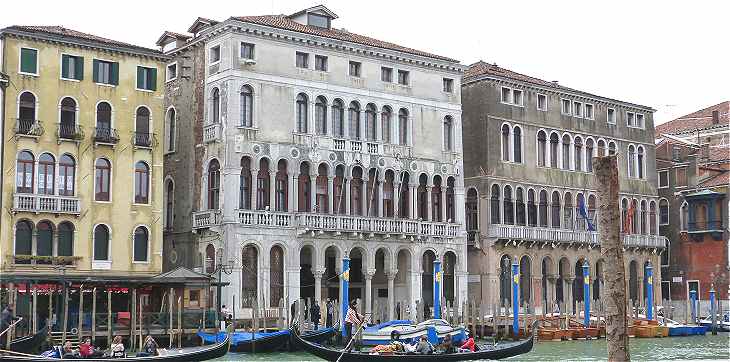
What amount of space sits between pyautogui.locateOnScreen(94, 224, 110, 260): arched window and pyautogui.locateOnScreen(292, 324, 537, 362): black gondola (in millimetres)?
7274

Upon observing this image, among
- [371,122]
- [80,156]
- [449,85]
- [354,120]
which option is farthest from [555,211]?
[80,156]

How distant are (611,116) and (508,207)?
6275mm

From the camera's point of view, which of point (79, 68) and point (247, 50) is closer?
point (79, 68)

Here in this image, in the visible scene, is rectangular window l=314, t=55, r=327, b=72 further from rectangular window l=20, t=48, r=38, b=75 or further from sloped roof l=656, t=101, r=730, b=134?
sloped roof l=656, t=101, r=730, b=134

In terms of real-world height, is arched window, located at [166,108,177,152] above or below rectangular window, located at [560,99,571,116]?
below

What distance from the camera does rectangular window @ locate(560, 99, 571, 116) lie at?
132 feet

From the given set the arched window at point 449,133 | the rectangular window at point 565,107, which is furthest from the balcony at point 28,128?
the rectangular window at point 565,107

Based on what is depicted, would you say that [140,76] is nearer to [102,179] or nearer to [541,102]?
[102,179]

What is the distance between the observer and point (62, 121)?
2955 centimetres

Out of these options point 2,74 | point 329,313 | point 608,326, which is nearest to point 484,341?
point 329,313

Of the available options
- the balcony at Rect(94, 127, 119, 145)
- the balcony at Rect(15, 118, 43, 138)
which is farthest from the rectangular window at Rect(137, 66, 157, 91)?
the balcony at Rect(15, 118, 43, 138)

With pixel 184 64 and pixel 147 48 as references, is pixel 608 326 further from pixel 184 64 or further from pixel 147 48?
pixel 184 64

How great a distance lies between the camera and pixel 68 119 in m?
29.6

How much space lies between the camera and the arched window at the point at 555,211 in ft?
131
